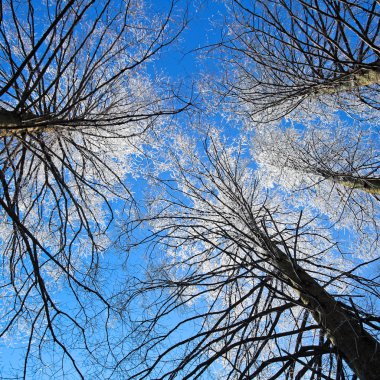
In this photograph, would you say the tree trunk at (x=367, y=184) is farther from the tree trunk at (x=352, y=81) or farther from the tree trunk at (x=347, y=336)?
the tree trunk at (x=347, y=336)

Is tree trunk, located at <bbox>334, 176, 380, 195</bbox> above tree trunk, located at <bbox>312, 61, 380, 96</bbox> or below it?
below

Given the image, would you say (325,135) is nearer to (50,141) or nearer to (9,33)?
(50,141)

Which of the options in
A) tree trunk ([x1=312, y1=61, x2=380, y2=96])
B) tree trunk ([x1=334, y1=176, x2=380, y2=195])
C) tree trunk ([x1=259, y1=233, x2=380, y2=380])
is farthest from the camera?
tree trunk ([x1=334, y1=176, x2=380, y2=195])

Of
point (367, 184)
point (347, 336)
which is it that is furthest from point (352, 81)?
point (347, 336)

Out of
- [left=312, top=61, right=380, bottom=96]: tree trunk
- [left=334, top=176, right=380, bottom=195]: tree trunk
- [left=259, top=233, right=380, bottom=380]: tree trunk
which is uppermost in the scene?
[left=312, top=61, right=380, bottom=96]: tree trunk

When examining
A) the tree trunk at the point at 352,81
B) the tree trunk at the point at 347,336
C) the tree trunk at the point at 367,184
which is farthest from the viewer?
the tree trunk at the point at 367,184

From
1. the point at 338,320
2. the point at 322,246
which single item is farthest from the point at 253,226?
the point at 322,246

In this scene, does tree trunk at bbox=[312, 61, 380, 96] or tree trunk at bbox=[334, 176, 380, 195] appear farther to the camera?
tree trunk at bbox=[334, 176, 380, 195]

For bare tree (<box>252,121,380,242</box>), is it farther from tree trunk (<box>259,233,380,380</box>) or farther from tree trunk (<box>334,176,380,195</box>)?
tree trunk (<box>259,233,380,380</box>)

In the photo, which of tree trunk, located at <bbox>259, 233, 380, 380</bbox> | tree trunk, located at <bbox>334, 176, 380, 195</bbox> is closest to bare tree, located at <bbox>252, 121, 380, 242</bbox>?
tree trunk, located at <bbox>334, 176, 380, 195</bbox>

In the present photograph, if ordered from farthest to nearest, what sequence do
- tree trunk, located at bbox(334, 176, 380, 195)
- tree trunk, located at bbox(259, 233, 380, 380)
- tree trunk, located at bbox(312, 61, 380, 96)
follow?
tree trunk, located at bbox(334, 176, 380, 195), tree trunk, located at bbox(312, 61, 380, 96), tree trunk, located at bbox(259, 233, 380, 380)

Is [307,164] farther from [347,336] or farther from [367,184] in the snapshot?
[347,336]

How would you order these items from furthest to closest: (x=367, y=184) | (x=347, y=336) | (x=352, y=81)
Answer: (x=367, y=184)
(x=352, y=81)
(x=347, y=336)

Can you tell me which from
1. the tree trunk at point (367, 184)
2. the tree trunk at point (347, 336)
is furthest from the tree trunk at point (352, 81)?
the tree trunk at point (347, 336)
